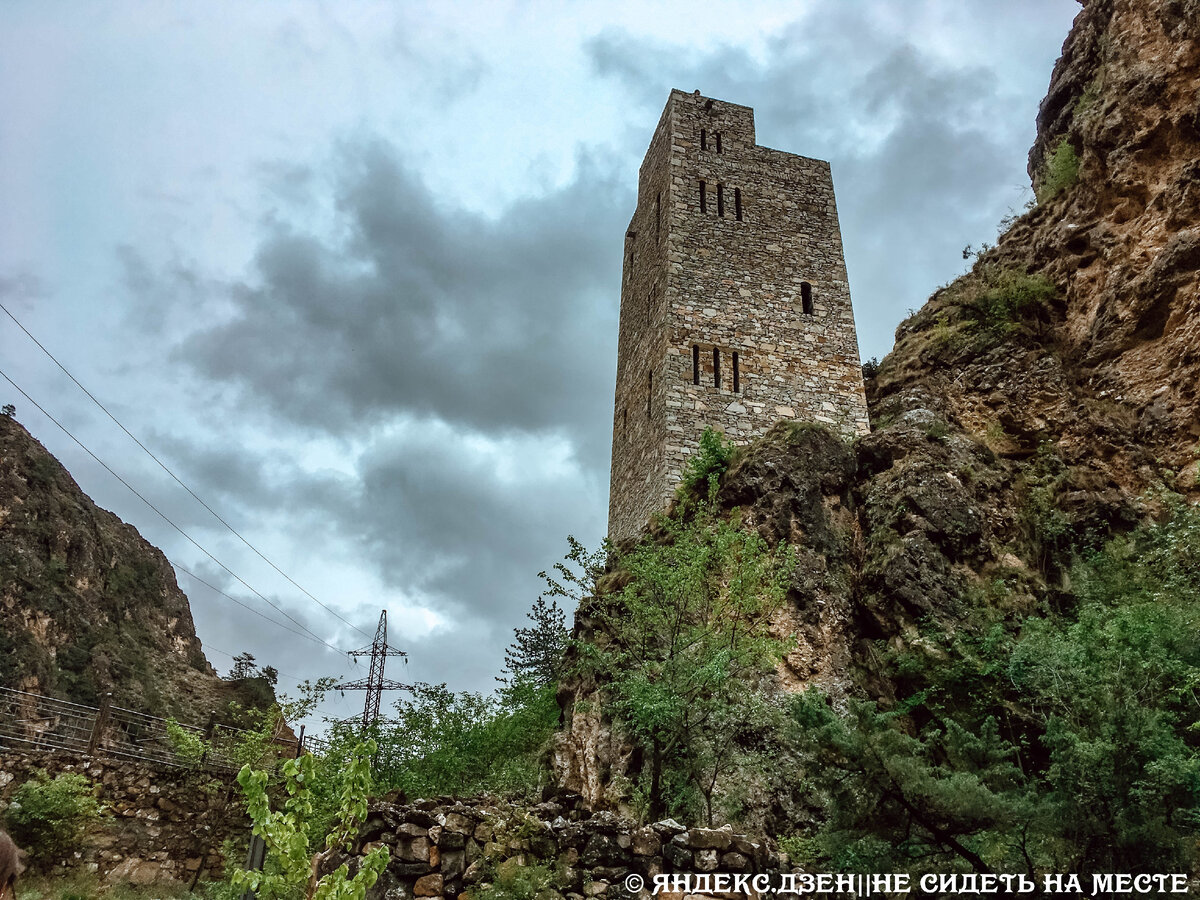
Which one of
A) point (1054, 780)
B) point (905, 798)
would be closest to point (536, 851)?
point (905, 798)

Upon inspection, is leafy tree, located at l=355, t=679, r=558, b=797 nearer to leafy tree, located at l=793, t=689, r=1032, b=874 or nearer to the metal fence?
the metal fence

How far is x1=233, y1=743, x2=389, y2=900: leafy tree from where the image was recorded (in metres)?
4.72

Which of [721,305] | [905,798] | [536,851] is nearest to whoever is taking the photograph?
[905,798]

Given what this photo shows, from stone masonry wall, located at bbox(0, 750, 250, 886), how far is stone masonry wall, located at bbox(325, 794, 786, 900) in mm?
7265

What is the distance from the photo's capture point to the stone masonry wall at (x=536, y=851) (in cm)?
676

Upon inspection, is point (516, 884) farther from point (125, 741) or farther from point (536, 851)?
point (125, 741)

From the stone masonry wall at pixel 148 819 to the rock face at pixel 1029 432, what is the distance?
18.6 ft

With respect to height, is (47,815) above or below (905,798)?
below

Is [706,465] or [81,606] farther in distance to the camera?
[81,606]

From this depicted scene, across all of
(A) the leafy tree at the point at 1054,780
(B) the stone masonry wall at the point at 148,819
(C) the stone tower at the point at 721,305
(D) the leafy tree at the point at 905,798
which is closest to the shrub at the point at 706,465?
(C) the stone tower at the point at 721,305

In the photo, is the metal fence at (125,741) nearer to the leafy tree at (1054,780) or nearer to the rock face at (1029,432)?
the rock face at (1029,432)

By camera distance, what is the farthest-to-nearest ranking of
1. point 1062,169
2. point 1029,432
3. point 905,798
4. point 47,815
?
point 1062,169, point 1029,432, point 47,815, point 905,798

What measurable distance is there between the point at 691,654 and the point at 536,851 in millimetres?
3509

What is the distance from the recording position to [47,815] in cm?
1142
